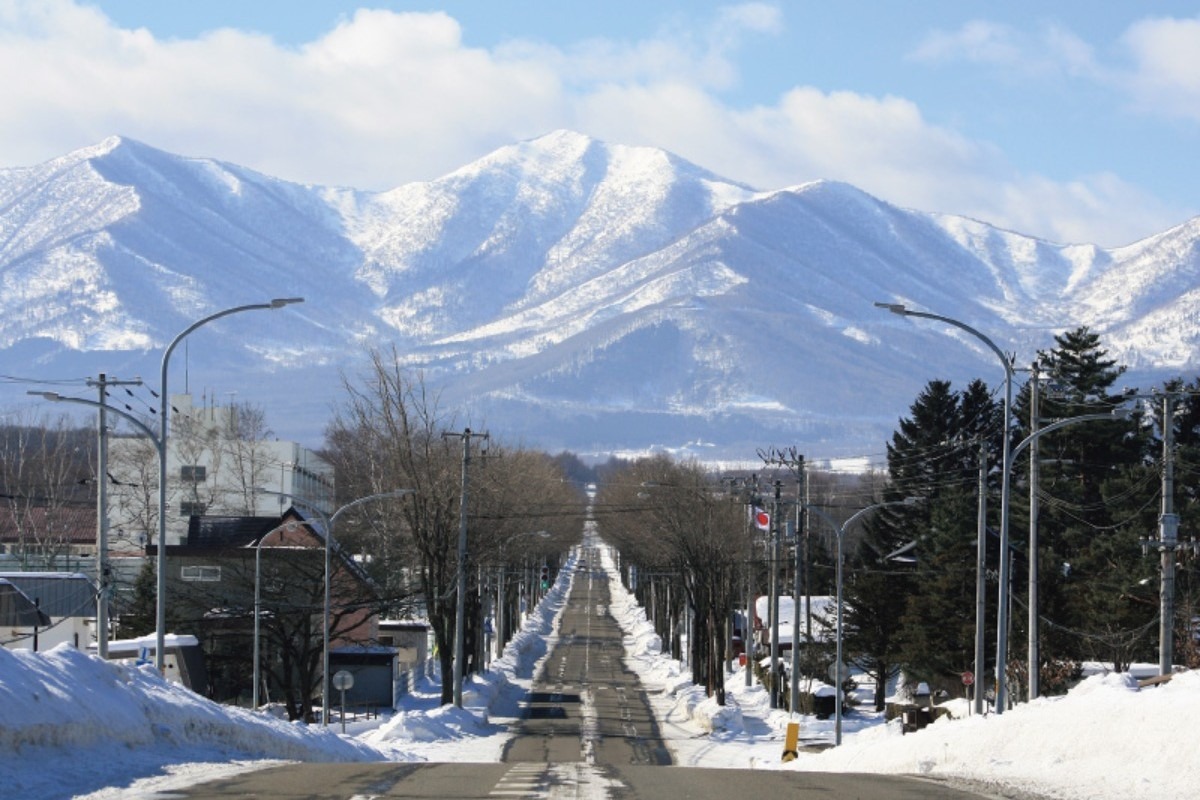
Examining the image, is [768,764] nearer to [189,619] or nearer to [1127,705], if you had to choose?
[1127,705]

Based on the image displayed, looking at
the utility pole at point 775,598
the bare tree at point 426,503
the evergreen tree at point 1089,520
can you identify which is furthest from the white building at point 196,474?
the evergreen tree at point 1089,520

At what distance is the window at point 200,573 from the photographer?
257 ft

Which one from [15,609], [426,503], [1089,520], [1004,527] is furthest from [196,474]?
[1004,527]

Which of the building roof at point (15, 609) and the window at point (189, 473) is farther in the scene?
the window at point (189, 473)

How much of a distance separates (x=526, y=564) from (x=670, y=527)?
39797mm

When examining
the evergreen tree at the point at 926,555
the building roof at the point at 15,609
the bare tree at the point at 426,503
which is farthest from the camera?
the bare tree at the point at 426,503

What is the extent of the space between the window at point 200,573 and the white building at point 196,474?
29.0 m

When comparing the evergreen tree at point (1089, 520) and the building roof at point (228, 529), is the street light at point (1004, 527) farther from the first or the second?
the building roof at point (228, 529)

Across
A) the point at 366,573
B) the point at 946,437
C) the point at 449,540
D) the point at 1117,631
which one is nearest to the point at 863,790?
the point at 1117,631

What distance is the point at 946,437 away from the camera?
335 ft

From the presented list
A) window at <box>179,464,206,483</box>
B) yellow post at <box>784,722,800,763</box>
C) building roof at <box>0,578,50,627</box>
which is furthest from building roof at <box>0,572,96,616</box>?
window at <box>179,464,206,483</box>

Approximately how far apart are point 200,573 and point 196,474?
5167 centimetres

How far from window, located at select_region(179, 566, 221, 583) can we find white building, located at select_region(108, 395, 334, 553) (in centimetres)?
2897

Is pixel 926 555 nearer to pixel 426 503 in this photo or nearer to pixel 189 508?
pixel 426 503
